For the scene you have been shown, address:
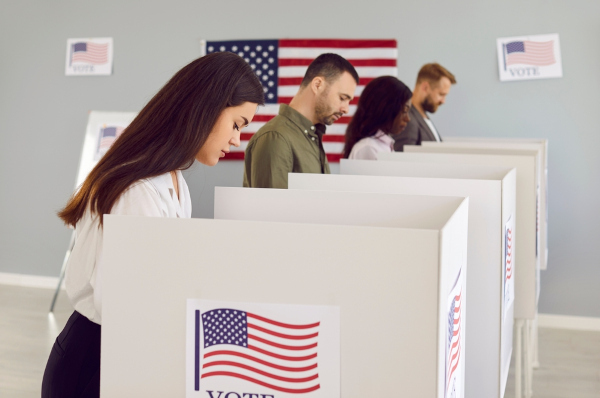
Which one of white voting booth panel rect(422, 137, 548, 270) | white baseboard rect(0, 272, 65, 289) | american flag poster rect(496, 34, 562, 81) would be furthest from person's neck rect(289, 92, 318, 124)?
white baseboard rect(0, 272, 65, 289)

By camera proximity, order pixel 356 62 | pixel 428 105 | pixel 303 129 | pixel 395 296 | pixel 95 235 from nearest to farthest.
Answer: pixel 395 296, pixel 95 235, pixel 303 129, pixel 428 105, pixel 356 62

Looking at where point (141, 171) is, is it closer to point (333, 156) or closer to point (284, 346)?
point (284, 346)

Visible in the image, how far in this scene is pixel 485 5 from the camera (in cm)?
401

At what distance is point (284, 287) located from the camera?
2.48ft

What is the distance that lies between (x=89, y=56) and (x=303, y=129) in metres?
2.93

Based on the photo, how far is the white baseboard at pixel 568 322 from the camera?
400 centimetres

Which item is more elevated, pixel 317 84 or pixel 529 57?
pixel 529 57

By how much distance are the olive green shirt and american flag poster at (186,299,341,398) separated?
1339mm

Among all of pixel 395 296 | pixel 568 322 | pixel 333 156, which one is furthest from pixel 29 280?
pixel 395 296

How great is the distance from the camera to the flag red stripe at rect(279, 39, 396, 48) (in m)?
Result: 4.16

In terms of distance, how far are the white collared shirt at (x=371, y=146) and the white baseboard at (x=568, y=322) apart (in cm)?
191

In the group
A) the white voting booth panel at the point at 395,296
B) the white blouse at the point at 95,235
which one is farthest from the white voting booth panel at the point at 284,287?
the white blouse at the point at 95,235

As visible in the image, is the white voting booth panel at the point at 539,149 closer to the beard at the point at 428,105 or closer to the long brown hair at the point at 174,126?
the beard at the point at 428,105

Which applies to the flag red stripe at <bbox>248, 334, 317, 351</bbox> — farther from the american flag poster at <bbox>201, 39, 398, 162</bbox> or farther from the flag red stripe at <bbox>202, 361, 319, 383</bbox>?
the american flag poster at <bbox>201, 39, 398, 162</bbox>
